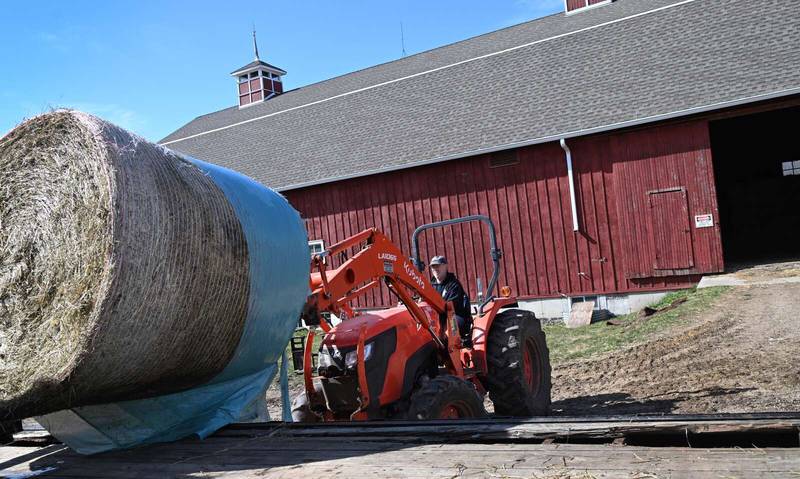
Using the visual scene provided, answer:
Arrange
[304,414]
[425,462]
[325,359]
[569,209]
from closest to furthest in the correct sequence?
[425,462], [325,359], [304,414], [569,209]

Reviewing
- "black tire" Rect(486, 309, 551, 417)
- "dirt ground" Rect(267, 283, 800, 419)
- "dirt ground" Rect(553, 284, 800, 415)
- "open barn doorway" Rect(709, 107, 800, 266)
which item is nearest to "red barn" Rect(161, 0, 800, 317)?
"open barn doorway" Rect(709, 107, 800, 266)

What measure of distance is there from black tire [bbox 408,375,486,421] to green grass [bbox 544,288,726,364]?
4.81 metres

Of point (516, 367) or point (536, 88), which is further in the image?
point (536, 88)

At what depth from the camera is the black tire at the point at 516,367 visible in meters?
6.74

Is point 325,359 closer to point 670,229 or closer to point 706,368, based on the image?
point 706,368

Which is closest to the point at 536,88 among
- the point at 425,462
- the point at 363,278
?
the point at 363,278

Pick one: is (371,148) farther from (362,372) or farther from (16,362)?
(16,362)

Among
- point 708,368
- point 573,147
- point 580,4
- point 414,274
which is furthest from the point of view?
point 580,4

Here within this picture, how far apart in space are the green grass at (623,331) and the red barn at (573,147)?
1.20m

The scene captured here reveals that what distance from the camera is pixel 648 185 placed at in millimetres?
13586

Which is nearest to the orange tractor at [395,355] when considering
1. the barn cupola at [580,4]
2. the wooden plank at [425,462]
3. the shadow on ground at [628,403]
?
the shadow on ground at [628,403]

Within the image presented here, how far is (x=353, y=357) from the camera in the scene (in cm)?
551

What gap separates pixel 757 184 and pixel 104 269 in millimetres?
22057

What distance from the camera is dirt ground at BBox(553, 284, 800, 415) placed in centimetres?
708
